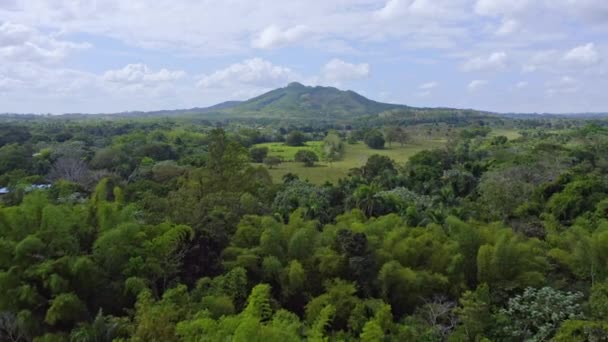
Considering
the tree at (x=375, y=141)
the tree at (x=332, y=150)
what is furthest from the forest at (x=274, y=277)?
the tree at (x=375, y=141)

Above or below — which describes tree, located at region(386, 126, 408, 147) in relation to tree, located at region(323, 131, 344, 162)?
above

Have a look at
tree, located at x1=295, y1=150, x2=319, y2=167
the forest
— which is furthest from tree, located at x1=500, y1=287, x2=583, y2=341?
tree, located at x1=295, y1=150, x2=319, y2=167

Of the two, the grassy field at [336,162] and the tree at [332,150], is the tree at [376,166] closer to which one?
the grassy field at [336,162]

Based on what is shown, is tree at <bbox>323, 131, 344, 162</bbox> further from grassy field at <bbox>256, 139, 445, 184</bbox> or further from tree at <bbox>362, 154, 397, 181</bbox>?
tree at <bbox>362, 154, 397, 181</bbox>

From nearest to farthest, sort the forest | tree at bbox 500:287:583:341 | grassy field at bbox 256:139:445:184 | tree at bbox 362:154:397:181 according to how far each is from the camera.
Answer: the forest < tree at bbox 500:287:583:341 < tree at bbox 362:154:397:181 < grassy field at bbox 256:139:445:184

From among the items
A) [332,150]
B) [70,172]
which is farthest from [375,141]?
[70,172]

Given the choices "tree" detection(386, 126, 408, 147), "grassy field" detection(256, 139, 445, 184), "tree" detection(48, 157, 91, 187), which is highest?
"tree" detection(386, 126, 408, 147)

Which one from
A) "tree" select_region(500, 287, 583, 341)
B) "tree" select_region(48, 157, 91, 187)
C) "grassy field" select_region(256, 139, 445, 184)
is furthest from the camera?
"grassy field" select_region(256, 139, 445, 184)

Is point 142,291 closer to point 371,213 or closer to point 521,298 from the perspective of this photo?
point 521,298
